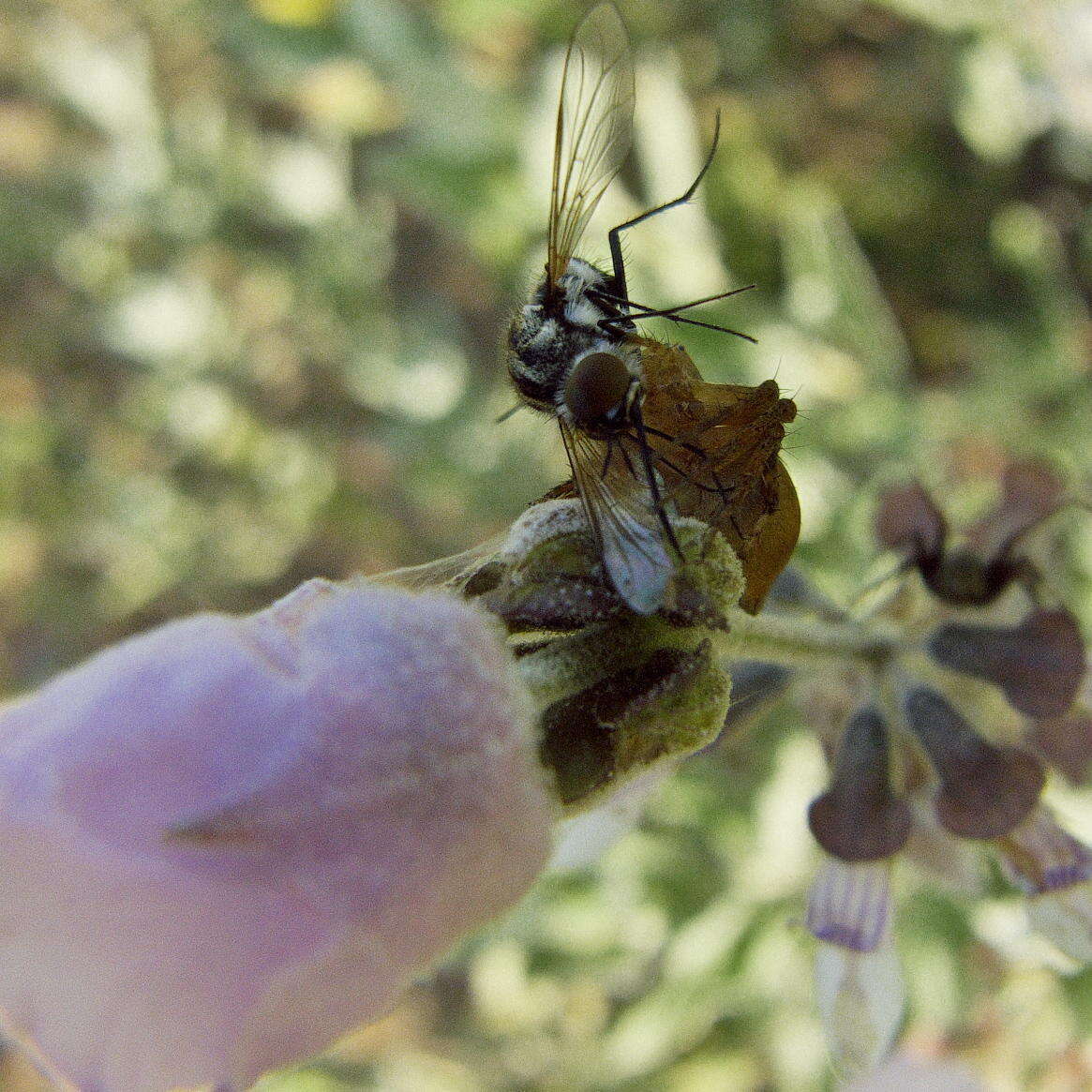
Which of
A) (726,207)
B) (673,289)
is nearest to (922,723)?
(673,289)

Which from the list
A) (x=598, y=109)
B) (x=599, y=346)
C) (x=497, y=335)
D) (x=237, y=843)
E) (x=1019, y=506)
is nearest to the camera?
(x=237, y=843)

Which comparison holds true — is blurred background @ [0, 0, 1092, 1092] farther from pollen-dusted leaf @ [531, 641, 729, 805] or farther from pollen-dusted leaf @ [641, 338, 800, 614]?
pollen-dusted leaf @ [531, 641, 729, 805]

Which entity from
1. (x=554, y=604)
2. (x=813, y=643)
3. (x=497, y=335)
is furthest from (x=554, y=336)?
(x=497, y=335)

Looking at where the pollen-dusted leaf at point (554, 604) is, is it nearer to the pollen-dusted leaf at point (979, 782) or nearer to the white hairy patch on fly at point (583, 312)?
the white hairy patch on fly at point (583, 312)

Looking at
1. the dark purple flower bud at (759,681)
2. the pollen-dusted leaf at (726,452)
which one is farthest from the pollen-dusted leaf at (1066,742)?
the pollen-dusted leaf at (726,452)

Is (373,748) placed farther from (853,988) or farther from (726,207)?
(726,207)

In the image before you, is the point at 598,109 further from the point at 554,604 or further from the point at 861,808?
the point at 861,808

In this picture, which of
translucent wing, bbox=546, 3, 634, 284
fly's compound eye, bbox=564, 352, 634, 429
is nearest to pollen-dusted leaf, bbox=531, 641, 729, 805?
fly's compound eye, bbox=564, 352, 634, 429
